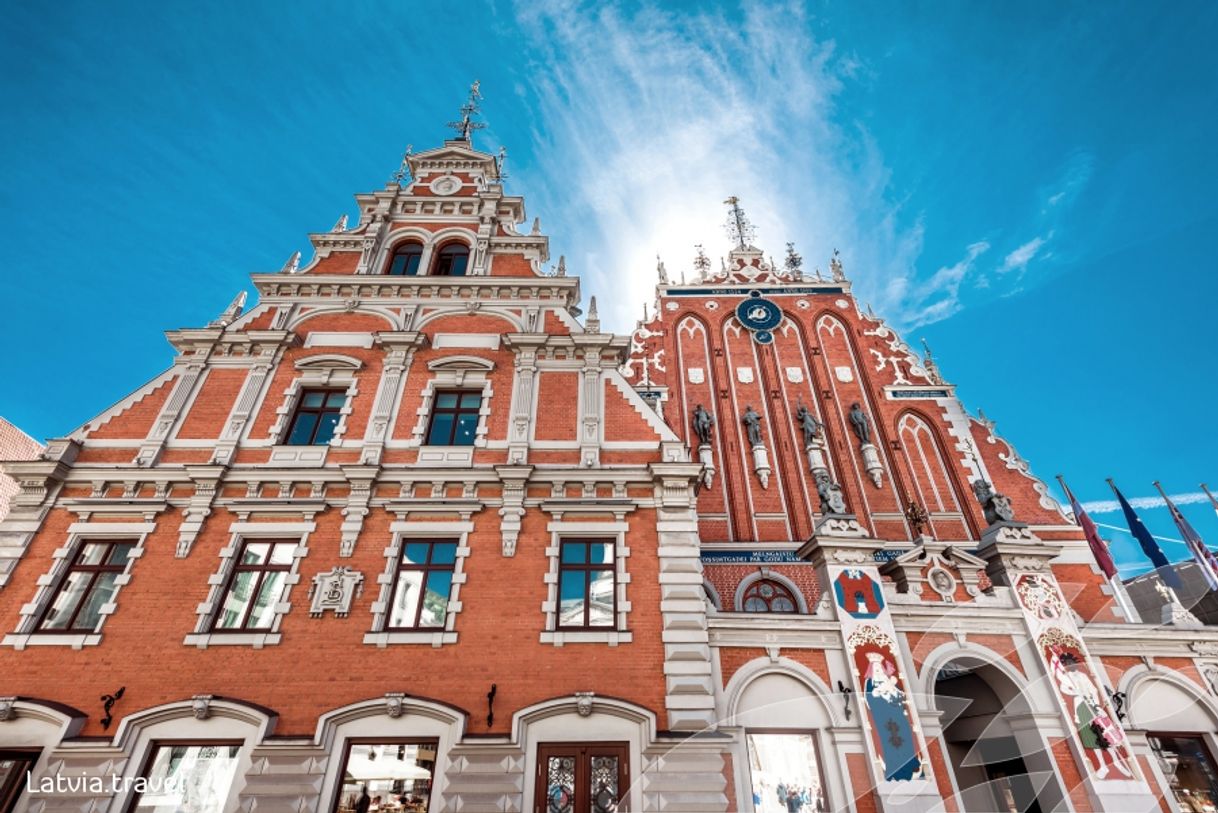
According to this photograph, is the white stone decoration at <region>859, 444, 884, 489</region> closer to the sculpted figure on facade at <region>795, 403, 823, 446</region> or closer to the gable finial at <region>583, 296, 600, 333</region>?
the sculpted figure on facade at <region>795, 403, 823, 446</region>

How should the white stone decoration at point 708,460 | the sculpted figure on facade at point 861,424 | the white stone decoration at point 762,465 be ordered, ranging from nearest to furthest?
the white stone decoration at point 708,460, the white stone decoration at point 762,465, the sculpted figure on facade at point 861,424

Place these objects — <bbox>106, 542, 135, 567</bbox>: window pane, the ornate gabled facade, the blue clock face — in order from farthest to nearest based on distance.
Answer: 1. the blue clock face
2. <bbox>106, 542, 135, 567</bbox>: window pane
3. the ornate gabled facade

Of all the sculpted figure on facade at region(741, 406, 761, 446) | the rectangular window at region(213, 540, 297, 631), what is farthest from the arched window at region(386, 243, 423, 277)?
the sculpted figure on facade at region(741, 406, 761, 446)

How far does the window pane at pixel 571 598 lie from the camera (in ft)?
35.7

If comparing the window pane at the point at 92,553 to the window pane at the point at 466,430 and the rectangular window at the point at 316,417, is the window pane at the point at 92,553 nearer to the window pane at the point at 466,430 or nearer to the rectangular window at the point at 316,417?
the rectangular window at the point at 316,417

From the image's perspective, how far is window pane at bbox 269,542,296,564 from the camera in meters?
11.5

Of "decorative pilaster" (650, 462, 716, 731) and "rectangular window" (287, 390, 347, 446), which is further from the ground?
"rectangular window" (287, 390, 347, 446)

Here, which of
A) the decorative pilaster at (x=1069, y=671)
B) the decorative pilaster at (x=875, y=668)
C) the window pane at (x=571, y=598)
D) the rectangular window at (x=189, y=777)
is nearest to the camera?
the rectangular window at (x=189, y=777)

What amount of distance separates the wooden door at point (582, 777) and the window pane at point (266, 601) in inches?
223

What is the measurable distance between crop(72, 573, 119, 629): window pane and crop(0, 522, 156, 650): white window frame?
181mm

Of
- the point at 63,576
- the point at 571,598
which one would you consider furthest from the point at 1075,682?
the point at 63,576

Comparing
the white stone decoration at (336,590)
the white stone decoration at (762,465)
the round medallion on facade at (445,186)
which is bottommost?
the white stone decoration at (336,590)

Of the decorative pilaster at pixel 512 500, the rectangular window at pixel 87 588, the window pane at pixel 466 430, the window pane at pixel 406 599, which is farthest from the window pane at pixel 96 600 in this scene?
the decorative pilaster at pixel 512 500

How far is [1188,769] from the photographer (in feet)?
35.1
